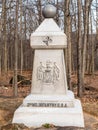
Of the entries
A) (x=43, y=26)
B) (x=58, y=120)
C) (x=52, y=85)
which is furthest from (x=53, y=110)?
(x=43, y=26)

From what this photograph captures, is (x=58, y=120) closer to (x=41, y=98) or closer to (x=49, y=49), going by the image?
(x=41, y=98)

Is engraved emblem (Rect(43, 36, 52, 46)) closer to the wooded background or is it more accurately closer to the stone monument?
the stone monument

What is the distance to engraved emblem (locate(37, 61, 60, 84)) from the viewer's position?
27.2 feet

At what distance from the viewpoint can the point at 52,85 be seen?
8.30 m

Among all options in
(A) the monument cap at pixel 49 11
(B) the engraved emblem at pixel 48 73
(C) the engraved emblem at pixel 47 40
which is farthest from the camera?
(A) the monument cap at pixel 49 11

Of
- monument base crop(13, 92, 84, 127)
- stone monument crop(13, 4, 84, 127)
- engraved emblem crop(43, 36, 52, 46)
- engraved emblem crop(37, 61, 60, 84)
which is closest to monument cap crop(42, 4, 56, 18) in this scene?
stone monument crop(13, 4, 84, 127)

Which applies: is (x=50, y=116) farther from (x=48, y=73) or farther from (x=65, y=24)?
(x=65, y=24)

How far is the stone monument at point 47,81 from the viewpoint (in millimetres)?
7613

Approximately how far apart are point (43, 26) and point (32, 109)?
223cm

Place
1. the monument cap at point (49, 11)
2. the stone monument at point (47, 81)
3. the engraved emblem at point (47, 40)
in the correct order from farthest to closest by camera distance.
Result: 1. the monument cap at point (49, 11)
2. the engraved emblem at point (47, 40)
3. the stone monument at point (47, 81)

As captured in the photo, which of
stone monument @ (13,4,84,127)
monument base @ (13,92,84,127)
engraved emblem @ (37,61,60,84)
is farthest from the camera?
engraved emblem @ (37,61,60,84)

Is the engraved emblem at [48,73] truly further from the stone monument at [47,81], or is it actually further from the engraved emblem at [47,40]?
the engraved emblem at [47,40]

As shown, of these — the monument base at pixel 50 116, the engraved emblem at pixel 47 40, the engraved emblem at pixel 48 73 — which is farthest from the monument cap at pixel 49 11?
the monument base at pixel 50 116

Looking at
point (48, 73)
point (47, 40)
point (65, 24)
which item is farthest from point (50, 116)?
point (65, 24)
